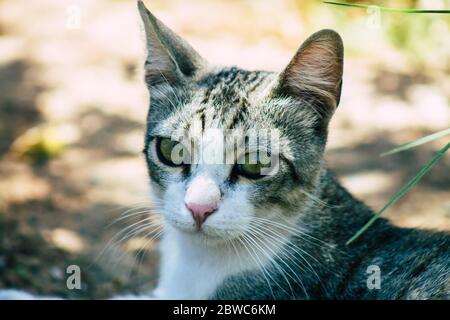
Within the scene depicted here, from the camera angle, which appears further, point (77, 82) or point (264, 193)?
point (77, 82)

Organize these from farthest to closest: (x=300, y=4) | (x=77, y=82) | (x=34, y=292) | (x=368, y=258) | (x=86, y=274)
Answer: (x=300, y=4) → (x=77, y=82) → (x=86, y=274) → (x=34, y=292) → (x=368, y=258)

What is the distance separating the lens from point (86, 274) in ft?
15.0

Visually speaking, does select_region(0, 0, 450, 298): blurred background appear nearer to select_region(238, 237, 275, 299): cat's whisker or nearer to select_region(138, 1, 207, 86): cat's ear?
select_region(138, 1, 207, 86): cat's ear

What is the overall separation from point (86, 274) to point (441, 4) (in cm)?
498

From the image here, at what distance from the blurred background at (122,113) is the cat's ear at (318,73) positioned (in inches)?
24.4

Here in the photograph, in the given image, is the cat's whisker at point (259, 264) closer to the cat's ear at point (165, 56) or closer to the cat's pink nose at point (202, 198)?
the cat's pink nose at point (202, 198)

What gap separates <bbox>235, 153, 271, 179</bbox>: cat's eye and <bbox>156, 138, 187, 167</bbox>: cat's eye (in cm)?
30

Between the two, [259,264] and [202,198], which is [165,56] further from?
[259,264]

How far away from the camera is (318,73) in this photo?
11.0 feet

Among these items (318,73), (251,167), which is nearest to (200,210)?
(251,167)

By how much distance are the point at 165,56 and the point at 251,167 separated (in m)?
0.83

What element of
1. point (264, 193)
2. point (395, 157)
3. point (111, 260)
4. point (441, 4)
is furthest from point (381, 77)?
point (264, 193)

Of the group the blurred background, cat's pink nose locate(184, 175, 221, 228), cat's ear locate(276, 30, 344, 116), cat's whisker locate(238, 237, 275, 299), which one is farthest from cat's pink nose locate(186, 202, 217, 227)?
the blurred background
